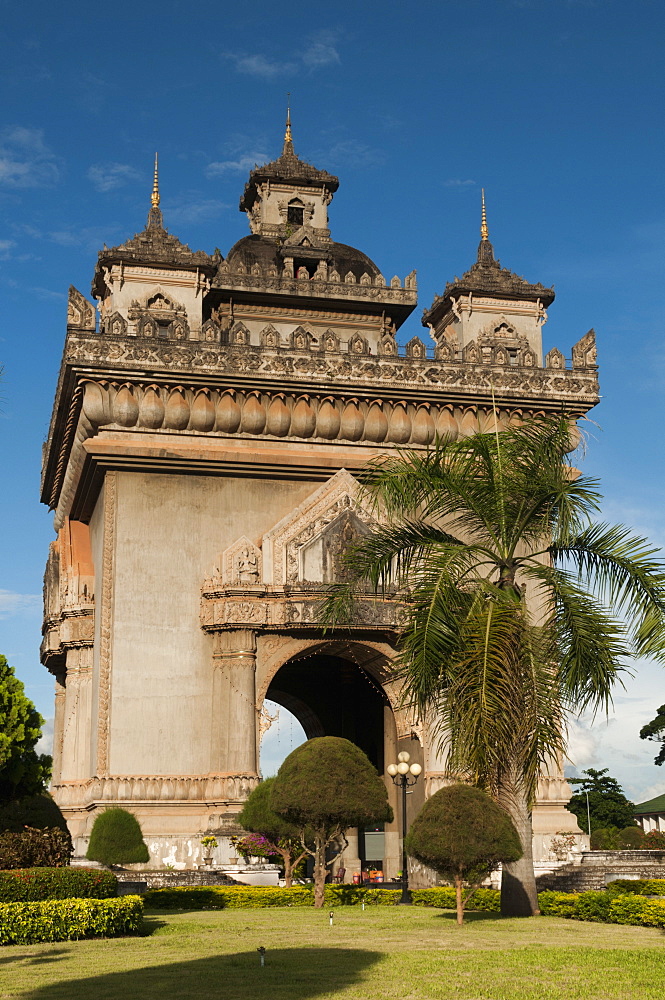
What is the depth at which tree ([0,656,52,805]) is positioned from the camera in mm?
19781

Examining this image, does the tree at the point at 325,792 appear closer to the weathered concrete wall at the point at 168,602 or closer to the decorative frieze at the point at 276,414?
the weathered concrete wall at the point at 168,602

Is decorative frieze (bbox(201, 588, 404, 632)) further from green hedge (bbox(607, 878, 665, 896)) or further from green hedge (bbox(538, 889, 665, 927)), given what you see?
green hedge (bbox(538, 889, 665, 927))

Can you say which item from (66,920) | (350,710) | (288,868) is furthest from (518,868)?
(350,710)

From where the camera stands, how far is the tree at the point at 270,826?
849 inches

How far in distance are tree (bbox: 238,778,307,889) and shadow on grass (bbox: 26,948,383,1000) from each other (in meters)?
8.06

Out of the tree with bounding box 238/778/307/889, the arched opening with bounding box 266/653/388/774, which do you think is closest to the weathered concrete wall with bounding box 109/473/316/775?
the tree with bounding box 238/778/307/889

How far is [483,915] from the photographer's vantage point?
1848cm

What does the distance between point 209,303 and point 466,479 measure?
14797mm

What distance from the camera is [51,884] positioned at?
15688 mm

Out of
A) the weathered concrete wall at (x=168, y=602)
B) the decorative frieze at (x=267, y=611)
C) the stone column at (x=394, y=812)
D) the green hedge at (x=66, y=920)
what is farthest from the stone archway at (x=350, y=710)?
the green hedge at (x=66, y=920)

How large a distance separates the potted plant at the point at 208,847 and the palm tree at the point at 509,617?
7.14 m

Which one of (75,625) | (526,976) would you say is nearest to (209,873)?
(75,625)

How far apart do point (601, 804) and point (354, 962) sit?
2309 inches

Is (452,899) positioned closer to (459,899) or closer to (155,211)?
(459,899)
